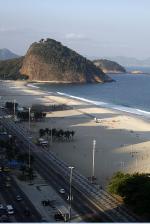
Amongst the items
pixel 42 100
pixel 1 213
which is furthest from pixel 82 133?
pixel 42 100

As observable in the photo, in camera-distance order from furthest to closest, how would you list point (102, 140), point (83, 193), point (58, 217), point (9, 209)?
point (102, 140)
point (83, 193)
point (9, 209)
point (58, 217)

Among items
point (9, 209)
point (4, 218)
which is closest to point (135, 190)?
point (9, 209)

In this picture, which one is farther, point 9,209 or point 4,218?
point 9,209

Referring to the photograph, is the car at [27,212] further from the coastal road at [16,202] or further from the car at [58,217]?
the car at [58,217]

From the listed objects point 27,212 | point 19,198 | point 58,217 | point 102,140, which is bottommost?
point 58,217

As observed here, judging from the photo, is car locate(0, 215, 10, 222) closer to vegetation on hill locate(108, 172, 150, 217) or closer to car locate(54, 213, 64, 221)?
car locate(54, 213, 64, 221)

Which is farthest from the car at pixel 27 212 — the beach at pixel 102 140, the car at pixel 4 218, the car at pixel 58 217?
the beach at pixel 102 140

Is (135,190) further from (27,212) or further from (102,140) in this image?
(102,140)

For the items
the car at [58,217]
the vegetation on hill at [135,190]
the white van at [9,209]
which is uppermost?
the vegetation on hill at [135,190]
